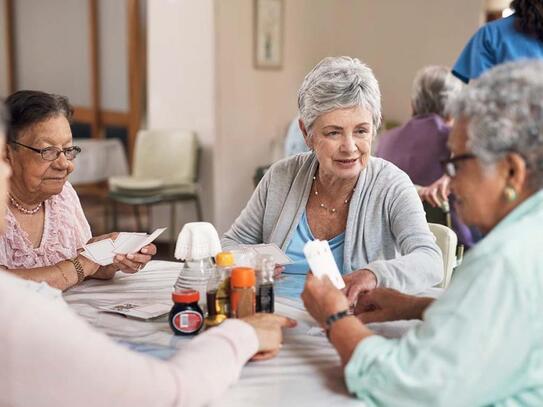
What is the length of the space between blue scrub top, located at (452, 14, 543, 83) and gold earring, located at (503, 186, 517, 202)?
5.94 ft

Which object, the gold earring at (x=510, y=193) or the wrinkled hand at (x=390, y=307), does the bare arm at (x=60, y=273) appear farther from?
the gold earring at (x=510, y=193)

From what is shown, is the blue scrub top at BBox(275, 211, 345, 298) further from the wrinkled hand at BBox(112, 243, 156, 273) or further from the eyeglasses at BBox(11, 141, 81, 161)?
the eyeglasses at BBox(11, 141, 81, 161)

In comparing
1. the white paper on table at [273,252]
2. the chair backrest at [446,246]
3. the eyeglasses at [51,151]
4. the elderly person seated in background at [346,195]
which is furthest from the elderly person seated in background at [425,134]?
the eyeglasses at [51,151]

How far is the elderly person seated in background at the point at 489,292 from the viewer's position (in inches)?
44.9

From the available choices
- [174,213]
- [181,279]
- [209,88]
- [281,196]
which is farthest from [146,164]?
[181,279]

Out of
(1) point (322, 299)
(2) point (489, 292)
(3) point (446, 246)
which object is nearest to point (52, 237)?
(1) point (322, 299)

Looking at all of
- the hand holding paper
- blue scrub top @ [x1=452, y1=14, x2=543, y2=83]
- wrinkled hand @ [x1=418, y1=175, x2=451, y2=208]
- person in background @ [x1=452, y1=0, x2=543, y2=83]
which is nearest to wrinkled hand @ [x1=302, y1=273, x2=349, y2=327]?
the hand holding paper

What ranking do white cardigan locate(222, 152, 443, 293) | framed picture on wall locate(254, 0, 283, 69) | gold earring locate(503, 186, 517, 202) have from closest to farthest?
gold earring locate(503, 186, 517, 202) → white cardigan locate(222, 152, 443, 293) → framed picture on wall locate(254, 0, 283, 69)

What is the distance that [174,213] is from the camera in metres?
6.24

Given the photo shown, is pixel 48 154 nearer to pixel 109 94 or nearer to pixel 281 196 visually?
→ pixel 281 196

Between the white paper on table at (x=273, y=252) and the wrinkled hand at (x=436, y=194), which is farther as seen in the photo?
the wrinkled hand at (x=436, y=194)

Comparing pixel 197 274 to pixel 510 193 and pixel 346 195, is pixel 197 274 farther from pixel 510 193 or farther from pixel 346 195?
pixel 510 193

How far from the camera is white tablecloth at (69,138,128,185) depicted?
250 inches

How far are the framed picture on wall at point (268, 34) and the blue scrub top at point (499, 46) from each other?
3.38 meters
